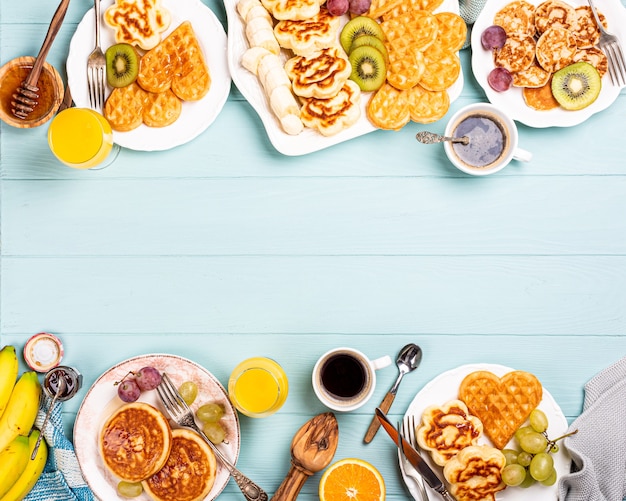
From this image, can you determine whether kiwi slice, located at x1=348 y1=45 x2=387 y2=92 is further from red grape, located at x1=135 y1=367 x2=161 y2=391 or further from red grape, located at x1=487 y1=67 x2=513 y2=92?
red grape, located at x1=135 y1=367 x2=161 y2=391

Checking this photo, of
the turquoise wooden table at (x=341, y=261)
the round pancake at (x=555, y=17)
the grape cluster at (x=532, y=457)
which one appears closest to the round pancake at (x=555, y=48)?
the round pancake at (x=555, y=17)

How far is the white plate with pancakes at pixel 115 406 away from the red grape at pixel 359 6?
3.44 ft

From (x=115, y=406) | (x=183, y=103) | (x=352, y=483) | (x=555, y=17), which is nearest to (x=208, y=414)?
(x=115, y=406)

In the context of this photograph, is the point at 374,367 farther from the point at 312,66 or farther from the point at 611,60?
the point at 611,60

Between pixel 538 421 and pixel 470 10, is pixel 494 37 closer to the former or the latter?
pixel 470 10

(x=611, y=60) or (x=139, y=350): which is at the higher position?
(x=611, y=60)

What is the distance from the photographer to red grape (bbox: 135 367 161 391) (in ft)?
5.38

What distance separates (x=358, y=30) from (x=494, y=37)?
37cm

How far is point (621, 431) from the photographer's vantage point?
1.68 metres

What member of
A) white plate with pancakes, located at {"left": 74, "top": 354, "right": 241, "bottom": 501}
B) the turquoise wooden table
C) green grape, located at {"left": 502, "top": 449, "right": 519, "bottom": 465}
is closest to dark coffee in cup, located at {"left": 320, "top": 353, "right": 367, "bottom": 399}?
the turquoise wooden table

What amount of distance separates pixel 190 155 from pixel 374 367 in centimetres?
80

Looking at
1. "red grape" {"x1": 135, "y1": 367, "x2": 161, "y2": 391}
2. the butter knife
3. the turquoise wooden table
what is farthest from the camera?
the turquoise wooden table

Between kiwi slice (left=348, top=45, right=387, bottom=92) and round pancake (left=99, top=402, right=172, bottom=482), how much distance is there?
104cm

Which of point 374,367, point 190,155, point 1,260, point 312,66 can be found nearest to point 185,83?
point 190,155
